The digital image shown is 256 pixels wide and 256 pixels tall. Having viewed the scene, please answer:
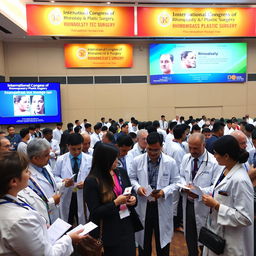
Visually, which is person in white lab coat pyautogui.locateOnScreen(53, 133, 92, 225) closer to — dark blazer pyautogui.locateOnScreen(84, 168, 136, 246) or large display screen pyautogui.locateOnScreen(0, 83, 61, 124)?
dark blazer pyautogui.locateOnScreen(84, 168, 136, 246)

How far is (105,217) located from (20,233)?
81 cm

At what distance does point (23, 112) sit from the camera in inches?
440

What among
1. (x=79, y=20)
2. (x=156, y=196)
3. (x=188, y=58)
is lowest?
(x=156, y=196)

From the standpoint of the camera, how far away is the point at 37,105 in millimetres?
11234

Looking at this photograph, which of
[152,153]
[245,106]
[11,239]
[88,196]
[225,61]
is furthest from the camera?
[245,106]

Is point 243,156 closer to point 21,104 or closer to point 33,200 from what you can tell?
point 33,200

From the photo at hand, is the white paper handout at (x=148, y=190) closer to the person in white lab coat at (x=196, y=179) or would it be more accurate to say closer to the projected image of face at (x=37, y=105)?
the person in white lab coat at (x=196, y=179)

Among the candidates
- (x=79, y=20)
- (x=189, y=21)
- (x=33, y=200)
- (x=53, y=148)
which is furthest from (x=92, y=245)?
(x=189, y=21)

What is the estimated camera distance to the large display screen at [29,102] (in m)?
10.9

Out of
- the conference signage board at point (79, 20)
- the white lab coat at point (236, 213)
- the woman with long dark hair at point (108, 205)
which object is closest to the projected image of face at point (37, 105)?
the conference signage board at point (79, 20)

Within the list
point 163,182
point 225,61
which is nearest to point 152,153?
point 163,182

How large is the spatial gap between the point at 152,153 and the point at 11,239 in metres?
1.75

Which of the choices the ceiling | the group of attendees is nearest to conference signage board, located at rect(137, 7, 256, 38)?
the ceiling

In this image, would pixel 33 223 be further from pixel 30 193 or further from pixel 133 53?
pixel 133 53
